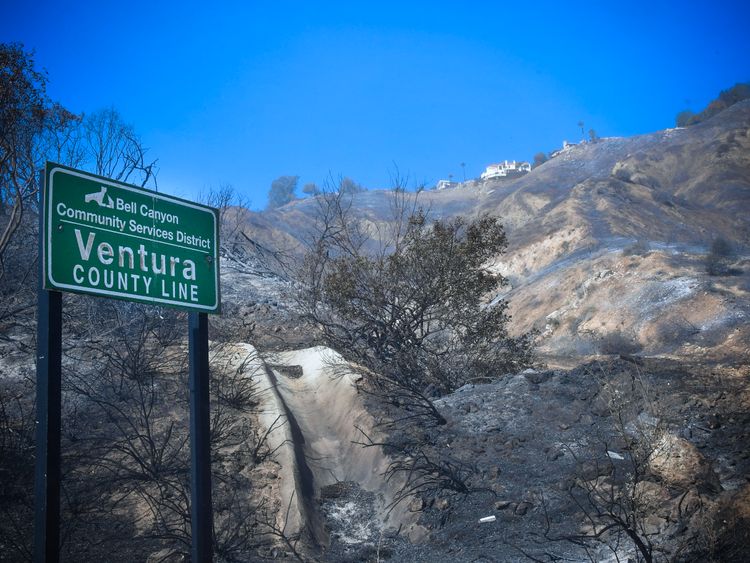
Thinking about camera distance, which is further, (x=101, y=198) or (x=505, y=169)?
(x=505, y=169)

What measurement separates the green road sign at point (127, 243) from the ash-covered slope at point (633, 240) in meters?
10.8

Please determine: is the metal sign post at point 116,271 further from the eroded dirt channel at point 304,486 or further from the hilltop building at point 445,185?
the hilltop building at point 445,185

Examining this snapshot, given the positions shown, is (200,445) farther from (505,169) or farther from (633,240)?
(505,169)

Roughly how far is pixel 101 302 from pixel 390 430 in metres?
6.64

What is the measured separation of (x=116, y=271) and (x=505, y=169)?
114 meters

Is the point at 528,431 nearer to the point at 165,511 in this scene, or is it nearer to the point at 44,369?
the point at 165,511

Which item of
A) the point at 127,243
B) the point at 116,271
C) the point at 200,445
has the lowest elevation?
the point at 200,445

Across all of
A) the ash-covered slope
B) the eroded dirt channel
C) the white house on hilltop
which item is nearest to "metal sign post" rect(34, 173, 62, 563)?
the eroded dirt channel

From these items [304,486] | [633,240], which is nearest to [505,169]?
[633,240]

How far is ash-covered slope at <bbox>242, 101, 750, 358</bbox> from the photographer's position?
2331 centimetres

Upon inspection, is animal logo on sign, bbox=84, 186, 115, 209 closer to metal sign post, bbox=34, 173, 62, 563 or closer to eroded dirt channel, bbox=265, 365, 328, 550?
metal sign post, bbox=34, 173, 62, 563

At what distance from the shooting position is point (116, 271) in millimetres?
3734

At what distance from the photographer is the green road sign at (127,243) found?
3.52 meters

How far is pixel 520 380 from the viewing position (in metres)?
9.84
